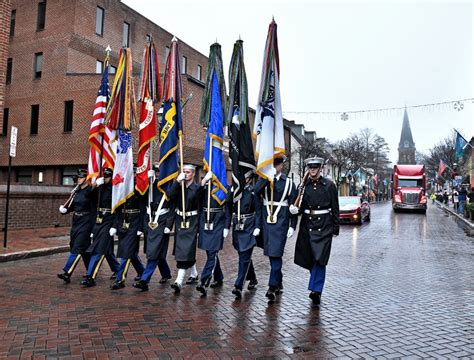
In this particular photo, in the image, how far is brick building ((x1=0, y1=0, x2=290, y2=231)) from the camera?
24.8 m

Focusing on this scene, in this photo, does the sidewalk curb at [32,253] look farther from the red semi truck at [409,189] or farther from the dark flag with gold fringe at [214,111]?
the red semi truck at [409,189]

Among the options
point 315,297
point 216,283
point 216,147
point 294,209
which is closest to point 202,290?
point 216,283

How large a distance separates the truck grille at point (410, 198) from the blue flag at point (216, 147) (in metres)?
27.2

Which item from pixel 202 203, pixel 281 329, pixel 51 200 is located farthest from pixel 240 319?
pixel 51 200

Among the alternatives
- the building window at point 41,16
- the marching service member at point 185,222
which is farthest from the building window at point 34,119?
the marching service member at point 185,222

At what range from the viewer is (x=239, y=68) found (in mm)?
7266

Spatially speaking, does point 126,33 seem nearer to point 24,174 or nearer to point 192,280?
point 24,174

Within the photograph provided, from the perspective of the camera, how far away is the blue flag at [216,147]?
6.81 meters

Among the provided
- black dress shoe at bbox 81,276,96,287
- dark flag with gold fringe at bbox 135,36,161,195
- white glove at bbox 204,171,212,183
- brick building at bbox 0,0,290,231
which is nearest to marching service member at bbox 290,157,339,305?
white glove at bbox 204,171,212,183

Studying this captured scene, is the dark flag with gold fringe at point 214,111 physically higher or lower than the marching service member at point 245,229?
higher

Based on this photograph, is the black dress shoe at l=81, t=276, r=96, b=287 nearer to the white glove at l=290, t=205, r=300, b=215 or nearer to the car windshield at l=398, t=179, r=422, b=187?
the white glove at l=290, t=205, r=300, b=215

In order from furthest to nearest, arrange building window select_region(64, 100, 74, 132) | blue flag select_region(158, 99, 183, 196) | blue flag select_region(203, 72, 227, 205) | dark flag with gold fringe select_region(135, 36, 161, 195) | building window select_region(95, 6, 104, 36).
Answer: building window select_region(95, 6, 104, 36) < building window select_region(64, 100, 74, 132) < dark flag with gold fringe select_region(135, 36, 161, 195) < blue flag select_region(158, 99, 183, 196) < blue flag select_region(203, 72, 227, 205)

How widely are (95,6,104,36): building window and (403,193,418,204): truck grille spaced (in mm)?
24418

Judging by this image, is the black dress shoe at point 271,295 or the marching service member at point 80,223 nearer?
the black dress shoe at point 271,295
